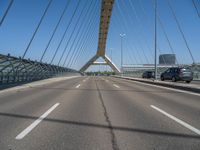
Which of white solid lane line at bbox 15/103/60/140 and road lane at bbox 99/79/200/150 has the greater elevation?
white solid lane line at bbox 15/103/60/140

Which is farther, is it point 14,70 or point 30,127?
point 14,70

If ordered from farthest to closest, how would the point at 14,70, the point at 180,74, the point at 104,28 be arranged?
the point at 104,28, the point at 180,74, the point at 14,70

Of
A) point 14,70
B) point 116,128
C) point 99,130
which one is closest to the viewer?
point 99,130

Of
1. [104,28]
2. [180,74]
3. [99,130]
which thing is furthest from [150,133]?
[104,28]

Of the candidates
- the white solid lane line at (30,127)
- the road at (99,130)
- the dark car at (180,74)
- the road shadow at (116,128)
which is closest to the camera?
the road at (99,130)

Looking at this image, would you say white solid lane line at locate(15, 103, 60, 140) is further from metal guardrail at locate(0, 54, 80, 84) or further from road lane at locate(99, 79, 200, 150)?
metal guardrail at locate(0, 54, 80, 84)

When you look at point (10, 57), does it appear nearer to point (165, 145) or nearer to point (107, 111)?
point (107, 111)

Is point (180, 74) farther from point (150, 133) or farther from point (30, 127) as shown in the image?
point (30, 127)

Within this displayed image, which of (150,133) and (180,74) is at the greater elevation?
(180,74)

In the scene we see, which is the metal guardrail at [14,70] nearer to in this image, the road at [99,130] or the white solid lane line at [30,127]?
the road at [99,130]

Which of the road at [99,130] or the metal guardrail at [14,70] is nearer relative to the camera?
the road at [99,130]

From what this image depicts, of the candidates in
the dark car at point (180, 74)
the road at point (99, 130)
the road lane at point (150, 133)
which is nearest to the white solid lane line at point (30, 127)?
the road at point (99, 130)

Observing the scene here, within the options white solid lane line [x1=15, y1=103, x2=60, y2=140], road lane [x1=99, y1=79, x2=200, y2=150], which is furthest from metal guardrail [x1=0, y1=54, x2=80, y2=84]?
road lane [x1=99, y1=79, x2=200, y2=150]

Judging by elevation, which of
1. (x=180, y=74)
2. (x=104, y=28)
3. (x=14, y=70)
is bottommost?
(x=180, y=74)
